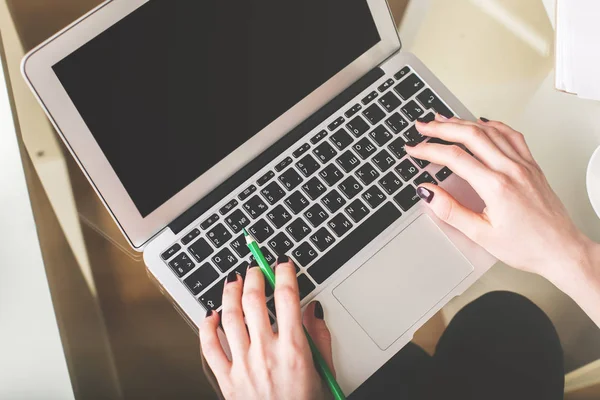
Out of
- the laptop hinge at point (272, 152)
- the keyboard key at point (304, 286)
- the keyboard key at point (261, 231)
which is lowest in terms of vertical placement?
the keyboard key at point (304, 286)

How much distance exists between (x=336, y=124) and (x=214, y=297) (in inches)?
10.0

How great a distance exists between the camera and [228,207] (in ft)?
1.87

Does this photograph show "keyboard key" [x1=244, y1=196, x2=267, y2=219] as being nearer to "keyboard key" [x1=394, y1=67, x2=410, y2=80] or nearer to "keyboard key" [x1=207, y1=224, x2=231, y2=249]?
"keyboard key" [x1=207, y1=224, x2=231, y2=249]

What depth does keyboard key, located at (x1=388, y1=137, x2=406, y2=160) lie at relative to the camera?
612 millimetres

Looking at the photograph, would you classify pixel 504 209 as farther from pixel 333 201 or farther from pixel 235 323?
pixel 235 323

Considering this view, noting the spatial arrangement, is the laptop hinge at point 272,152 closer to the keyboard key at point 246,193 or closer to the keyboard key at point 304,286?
the keyboard key at point 246,193

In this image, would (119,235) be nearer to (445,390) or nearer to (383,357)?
(383,357)

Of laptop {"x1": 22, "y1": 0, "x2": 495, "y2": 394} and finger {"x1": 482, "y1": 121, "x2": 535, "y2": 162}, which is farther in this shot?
finger {"x1": 482, "y1": 121, "x2": 535, "y2": 162}

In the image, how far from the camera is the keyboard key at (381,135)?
0.61 metres

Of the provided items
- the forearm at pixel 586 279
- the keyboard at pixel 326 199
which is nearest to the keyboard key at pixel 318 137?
the keyboard at pixel 326 199

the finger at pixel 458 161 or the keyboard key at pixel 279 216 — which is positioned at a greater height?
the keyboard key at pixel 279 216

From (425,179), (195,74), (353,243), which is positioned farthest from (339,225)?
(195,74)

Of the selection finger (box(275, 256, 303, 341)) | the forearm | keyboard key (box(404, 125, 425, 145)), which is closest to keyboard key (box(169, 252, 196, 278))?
finger (box(275, 256, 303, 341))

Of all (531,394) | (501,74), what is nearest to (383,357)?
(531,394)
